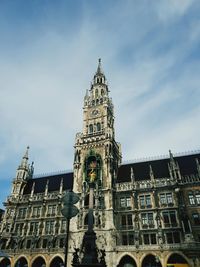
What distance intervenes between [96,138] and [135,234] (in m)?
20.3

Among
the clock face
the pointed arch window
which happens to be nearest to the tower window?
the pointed arch window

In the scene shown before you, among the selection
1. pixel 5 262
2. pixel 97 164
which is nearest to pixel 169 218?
pixel 97 164

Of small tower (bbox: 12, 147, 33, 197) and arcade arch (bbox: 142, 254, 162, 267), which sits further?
small tower (bbox: 12, 147, 33, 197)

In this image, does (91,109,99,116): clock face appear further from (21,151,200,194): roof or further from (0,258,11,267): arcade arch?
(0,258,11,267): arcade arch

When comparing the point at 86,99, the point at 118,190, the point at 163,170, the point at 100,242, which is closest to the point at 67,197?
the point at 100,242

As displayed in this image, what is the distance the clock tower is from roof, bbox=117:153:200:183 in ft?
6.96

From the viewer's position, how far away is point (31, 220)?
150 feet

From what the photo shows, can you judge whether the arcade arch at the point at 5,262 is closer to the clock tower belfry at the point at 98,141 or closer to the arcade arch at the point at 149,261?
the clock tower belfry at the point at 98,141

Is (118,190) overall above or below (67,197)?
above

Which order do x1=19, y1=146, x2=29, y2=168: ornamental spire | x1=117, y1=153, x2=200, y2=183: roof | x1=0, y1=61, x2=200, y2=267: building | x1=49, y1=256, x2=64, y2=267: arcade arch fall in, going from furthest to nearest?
1. x1=19, y1=146, x2=29, y2=168: ornamental spire
2. x1=117, y1=153, x2=200, y2=183: roof
3. x1=49, y1=256, x2=64, y2=267: arcade arch
4. x1=0, y1=61, x2=200, y2=267: building

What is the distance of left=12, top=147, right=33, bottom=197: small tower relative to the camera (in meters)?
52.1

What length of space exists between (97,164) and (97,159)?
1082 millimetres

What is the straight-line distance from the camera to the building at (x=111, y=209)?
114 ft

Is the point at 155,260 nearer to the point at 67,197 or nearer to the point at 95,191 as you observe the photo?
the point at 95,191
